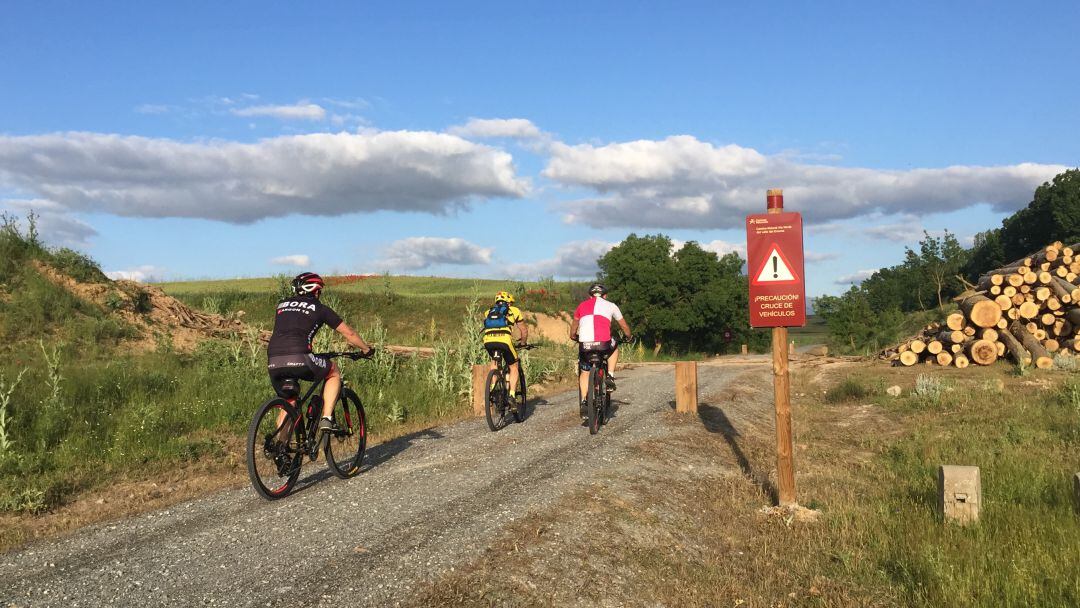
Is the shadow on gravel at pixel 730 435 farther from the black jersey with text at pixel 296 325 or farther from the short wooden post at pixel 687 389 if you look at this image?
the black jersey with text at pixel 296 325

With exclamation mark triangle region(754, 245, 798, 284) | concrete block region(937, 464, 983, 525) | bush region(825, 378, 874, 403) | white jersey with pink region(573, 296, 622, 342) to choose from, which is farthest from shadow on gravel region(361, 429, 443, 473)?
bush region(825, 378, 874, 403)

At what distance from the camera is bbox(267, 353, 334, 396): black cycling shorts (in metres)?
6.89

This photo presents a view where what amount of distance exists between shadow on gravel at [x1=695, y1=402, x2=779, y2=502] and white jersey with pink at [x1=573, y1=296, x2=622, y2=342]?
2360 millimetres

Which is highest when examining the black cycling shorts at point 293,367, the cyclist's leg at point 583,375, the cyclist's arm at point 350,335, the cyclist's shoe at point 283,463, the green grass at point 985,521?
the cyclist's arm at point 350,335

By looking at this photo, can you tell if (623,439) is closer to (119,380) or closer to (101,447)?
(101,447)

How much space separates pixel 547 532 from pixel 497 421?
18.0 feet

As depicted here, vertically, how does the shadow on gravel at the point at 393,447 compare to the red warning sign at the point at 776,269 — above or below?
below

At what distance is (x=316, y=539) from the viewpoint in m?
Answer: 5.61

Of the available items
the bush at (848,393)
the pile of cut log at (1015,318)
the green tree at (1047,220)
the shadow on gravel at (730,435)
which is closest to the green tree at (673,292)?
the green tree at (1047,220)

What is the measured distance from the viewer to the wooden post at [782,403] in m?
6.71

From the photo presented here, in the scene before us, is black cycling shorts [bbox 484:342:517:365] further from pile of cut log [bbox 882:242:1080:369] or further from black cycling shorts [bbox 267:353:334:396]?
pile of cut log [bbox 882:242:1080:369]

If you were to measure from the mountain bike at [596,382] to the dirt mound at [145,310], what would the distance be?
873 cm

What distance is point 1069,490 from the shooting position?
6824 mm

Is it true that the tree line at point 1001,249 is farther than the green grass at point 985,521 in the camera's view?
Yes
